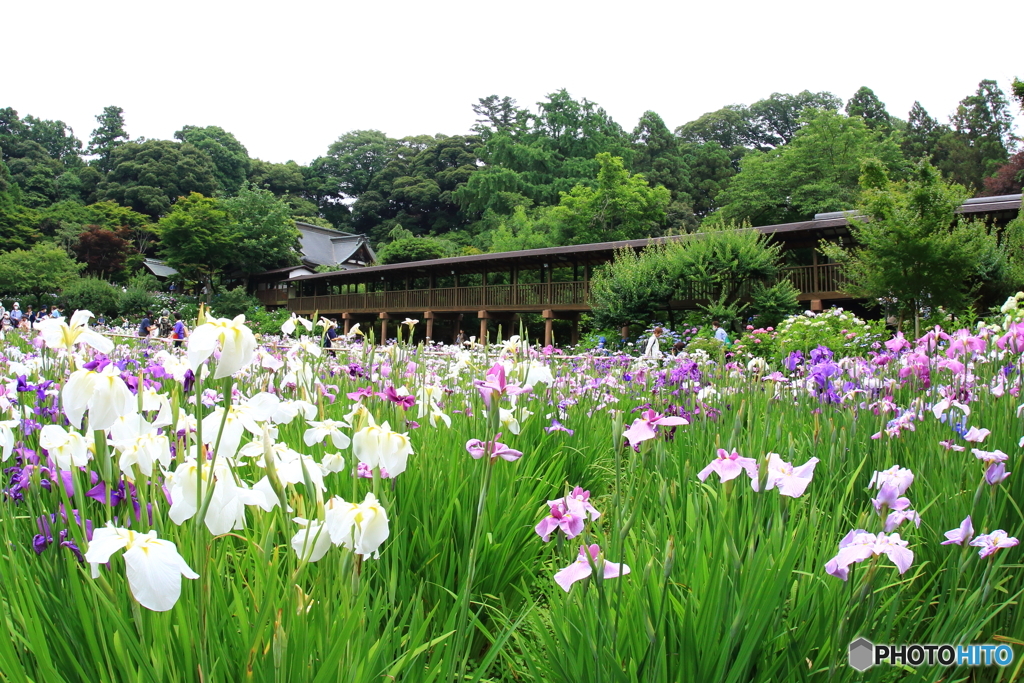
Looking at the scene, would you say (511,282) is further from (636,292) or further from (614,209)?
(614,209)

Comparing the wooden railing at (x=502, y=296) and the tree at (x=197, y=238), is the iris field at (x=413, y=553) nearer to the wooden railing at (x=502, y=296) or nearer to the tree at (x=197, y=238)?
the wooden railing at (x=502, y=296)

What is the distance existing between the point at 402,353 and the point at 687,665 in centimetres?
234

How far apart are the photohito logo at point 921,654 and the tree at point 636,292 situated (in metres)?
13.2

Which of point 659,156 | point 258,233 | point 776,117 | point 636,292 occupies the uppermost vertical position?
point 776,117

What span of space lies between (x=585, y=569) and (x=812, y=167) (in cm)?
2954

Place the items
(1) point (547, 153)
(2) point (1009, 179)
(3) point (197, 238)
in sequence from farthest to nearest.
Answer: (1) point (547, 153) < (3) point (197, 238) < (2) point (1009, 179)

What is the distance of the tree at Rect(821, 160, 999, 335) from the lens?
9.92m

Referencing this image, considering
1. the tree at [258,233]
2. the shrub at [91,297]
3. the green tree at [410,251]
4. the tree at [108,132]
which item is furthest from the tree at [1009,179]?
the tree at [108,132]

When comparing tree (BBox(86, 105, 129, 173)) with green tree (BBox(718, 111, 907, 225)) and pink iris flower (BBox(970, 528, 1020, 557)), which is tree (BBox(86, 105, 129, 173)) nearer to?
green tree (BBox(718, 111, 907, 225))

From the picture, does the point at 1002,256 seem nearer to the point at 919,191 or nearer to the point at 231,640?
the point at 919,191

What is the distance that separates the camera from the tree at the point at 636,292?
1433 centimetres

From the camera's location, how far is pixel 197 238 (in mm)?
28188

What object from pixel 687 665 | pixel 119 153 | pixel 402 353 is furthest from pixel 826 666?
pixel 119 153

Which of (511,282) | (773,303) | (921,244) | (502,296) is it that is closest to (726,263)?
(773,303)
